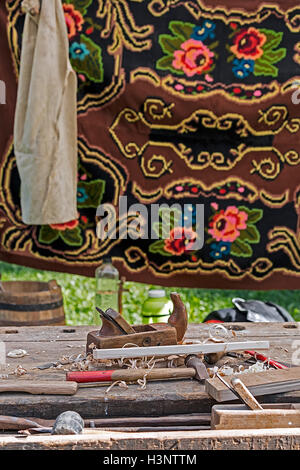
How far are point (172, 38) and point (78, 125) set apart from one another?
2.42 ft

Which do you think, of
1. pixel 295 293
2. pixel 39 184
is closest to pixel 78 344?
pixel 39 184

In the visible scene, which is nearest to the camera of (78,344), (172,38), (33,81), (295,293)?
(78,344)

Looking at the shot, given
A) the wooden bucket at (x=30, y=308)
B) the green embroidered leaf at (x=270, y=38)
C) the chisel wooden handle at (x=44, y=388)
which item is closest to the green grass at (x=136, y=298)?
the wooden bucket at (x=30, y=308)

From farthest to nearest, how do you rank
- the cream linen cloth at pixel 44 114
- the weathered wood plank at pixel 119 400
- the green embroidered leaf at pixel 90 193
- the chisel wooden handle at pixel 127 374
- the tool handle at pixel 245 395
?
the green embroidered leaf at pixel 90 193 < the cream linen cloth at pixel 44 114 < the chisel wooden handle at pixel 127 374 < the weathered wood plank at pixel 119 400 < the tool handle at pixel 245 395

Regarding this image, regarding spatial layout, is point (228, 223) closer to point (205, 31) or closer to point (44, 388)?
point (205, 31)

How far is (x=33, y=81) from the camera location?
3.29m

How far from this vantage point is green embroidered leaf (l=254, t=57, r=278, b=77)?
3.53 meters

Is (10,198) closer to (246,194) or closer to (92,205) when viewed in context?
(92,205)

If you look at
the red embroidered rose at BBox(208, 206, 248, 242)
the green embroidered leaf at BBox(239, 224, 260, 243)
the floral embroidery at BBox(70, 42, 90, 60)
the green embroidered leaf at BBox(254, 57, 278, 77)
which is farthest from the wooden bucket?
the green embroidered leaf at BBox(254, 57, 278, 77)

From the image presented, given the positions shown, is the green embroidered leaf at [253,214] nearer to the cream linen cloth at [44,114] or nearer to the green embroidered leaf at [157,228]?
the green embroidered leaf at [157,228]

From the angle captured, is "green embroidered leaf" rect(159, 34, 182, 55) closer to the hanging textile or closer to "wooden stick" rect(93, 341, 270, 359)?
the hanging textile

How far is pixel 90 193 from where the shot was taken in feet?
12.1

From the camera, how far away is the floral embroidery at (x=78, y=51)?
3465mm

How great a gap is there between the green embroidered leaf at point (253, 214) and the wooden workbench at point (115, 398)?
143 cm
